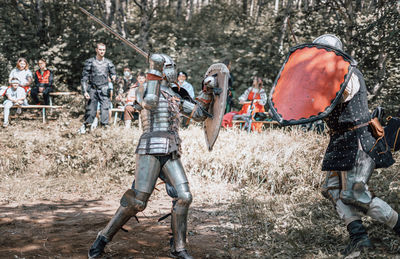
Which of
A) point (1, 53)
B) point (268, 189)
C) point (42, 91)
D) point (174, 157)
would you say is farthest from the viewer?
point (1, 53)

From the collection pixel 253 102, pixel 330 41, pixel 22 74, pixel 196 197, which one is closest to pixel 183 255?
pixel 330 41

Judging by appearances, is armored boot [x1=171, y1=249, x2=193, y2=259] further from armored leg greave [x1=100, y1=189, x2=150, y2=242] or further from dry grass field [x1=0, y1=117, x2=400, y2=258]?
armored leg greave [x1=100, y1=189, x2=150, y2=242]

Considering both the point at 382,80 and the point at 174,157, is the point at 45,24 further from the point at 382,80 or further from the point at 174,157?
the point at 174,157

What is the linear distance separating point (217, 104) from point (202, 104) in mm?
197

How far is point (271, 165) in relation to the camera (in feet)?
18.7

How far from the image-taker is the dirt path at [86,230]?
3.45m

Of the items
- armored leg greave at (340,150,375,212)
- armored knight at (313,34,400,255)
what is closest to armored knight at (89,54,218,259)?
armored knight at (313,34,400,255)

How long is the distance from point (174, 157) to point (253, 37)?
483 inches

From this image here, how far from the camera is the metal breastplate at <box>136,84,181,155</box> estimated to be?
3.18 metres

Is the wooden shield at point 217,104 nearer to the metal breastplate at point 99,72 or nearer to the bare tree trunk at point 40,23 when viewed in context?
the metal breastplate at point 99,72

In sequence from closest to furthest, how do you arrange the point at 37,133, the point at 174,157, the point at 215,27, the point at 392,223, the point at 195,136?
the point at 392,223 → the point at 174,157 → the point at 195,136 → the point at 37,133 → the point at 215,27

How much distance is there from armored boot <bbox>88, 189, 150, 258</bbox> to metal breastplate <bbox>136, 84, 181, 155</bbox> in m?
0.37

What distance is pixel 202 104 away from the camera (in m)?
3.45

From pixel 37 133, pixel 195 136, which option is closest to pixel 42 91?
pixel 37 133
